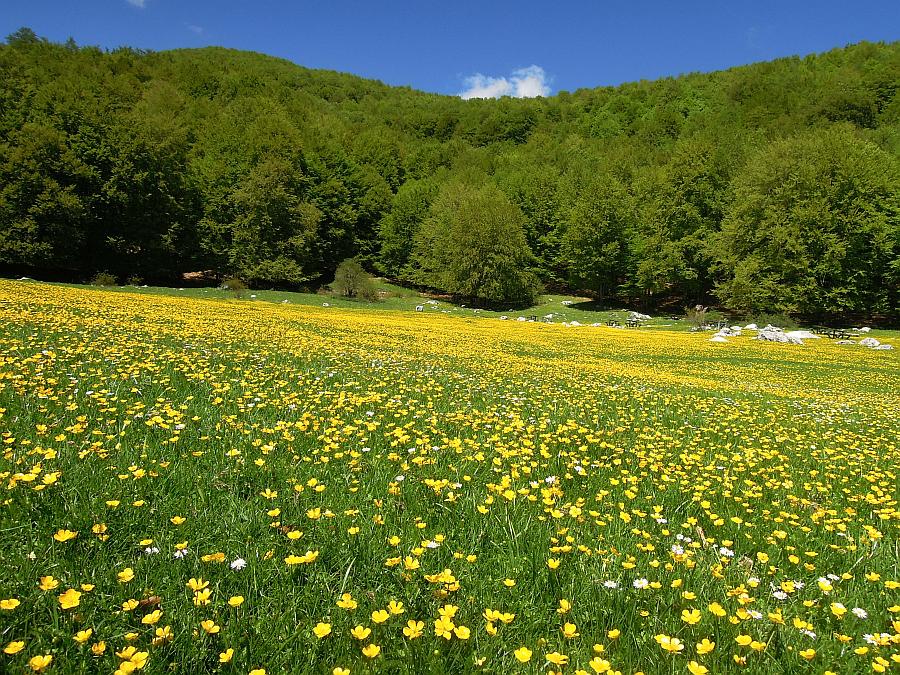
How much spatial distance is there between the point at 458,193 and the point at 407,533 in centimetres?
6614

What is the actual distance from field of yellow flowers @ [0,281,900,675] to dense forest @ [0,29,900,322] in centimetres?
4520

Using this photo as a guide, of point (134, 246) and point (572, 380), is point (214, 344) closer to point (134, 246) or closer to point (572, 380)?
point (572, 380)

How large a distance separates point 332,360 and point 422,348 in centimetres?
528

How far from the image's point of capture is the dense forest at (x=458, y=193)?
42.4m

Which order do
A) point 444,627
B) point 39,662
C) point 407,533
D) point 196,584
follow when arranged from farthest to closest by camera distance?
1. point 407,533
2. point 196,584
3. point 444,627
4. point 39,662

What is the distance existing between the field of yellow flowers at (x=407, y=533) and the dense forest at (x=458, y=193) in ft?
148

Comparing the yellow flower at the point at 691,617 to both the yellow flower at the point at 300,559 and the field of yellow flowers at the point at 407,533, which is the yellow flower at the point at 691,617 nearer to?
the field of yellow flowers at the point at 407,533

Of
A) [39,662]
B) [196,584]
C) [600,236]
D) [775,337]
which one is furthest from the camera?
[600,236]

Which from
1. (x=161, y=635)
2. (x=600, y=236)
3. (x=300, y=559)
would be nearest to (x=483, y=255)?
(x=600, y=236)

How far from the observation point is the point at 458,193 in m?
65.4

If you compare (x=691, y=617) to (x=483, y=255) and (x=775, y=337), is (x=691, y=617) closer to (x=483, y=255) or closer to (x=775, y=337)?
(x=775, y=337)

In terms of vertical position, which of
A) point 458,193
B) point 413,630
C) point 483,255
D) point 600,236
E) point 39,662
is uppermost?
point 458,193

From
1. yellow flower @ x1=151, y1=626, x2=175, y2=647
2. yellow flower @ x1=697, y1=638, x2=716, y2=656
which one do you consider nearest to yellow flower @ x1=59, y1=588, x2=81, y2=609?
yellow flower @ x1=151, y1=626, x2=175, y2=647

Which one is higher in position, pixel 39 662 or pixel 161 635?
pixel 39 662
